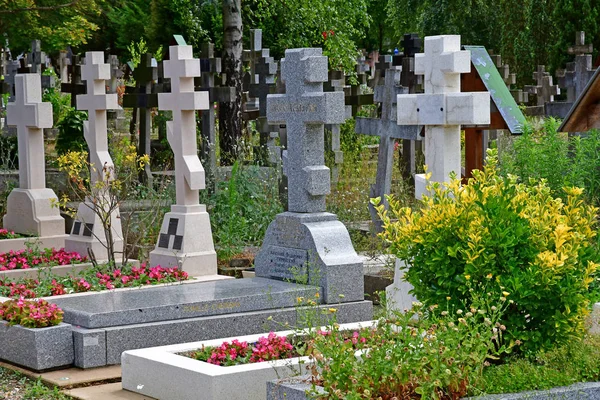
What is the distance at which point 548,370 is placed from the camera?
5863 mm

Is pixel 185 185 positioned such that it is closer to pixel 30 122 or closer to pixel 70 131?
pixel 30 122

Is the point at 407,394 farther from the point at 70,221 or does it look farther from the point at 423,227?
the point at 70,221

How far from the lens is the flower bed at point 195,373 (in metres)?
6.80

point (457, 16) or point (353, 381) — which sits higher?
point (457, 16)

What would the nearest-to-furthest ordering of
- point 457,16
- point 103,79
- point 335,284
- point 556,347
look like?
point 556,347
point 335,284
point 103,79
point 457,16

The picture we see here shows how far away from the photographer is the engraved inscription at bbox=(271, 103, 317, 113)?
9.70 meters

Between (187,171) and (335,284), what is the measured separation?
2.64m

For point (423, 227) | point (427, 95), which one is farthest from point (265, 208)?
point (423, 227)

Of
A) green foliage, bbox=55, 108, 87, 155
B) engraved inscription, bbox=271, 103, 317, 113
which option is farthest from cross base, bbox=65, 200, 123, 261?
green foliage, bbox=55, 108, 87, 155

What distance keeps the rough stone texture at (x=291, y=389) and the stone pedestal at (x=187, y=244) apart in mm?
5340

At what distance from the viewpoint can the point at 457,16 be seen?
37625 mm

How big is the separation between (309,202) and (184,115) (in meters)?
2.29

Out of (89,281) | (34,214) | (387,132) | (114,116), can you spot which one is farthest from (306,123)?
(114,116)

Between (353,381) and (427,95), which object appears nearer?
(353,381)
